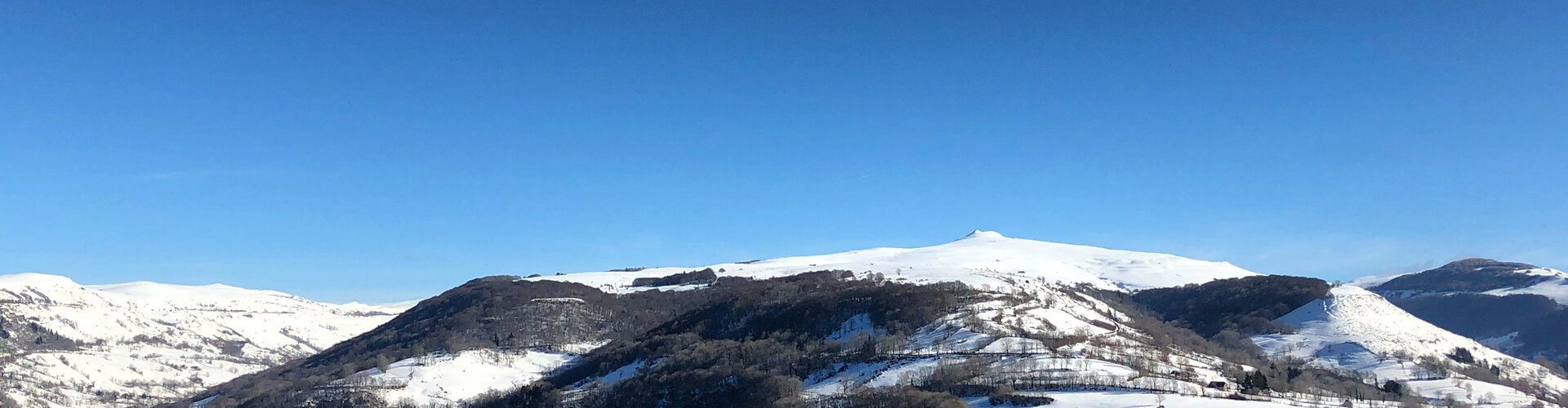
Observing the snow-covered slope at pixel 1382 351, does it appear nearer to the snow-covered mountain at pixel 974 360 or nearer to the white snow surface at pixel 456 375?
the snow-covered mountain at pixel 974 360

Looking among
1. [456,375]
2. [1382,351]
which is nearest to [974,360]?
[456,375]

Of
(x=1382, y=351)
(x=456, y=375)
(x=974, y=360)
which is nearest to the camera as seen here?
(x=974, y=360)

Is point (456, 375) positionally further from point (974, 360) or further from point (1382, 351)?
point (1382, 351)

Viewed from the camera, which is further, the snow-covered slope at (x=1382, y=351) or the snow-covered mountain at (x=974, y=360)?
the snow-covered slope at (x=1382, y=351)

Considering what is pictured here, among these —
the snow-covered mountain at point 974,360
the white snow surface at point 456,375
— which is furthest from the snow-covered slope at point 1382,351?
the white snow surface at point 456,375

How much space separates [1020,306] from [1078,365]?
179 feet

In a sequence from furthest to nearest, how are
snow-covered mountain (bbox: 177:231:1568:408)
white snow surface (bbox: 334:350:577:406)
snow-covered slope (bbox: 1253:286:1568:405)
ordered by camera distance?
snow-covered slope (bbox: 1253:286:1568:405) < white snow surface (bbox: 334:350:577:406) < snow-covered mountain (bbox: 177:231:1568:408)

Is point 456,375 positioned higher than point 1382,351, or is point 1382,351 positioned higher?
point 1382,351

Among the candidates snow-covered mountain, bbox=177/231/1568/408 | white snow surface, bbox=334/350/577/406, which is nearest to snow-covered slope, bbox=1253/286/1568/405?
snow-covered mountain, bbox=177/231/1568/408

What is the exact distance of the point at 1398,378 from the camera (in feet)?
502

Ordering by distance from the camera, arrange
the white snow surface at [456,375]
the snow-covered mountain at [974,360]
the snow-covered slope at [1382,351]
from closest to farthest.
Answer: the snow-covered mountain at [974,360] < the white snow surface at [456,375] < the snow-covered slope at [1382,351]

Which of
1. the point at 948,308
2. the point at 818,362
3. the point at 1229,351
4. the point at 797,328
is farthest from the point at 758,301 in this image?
the point at 1229,351

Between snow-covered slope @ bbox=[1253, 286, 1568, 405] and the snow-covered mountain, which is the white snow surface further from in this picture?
snow-covered slope @ bbox=[1253, 286, 1568, 405]

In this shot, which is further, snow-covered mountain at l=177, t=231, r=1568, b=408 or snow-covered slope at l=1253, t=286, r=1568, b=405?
snow-covered slope at l=1253, t=286, r=1568, b=405
